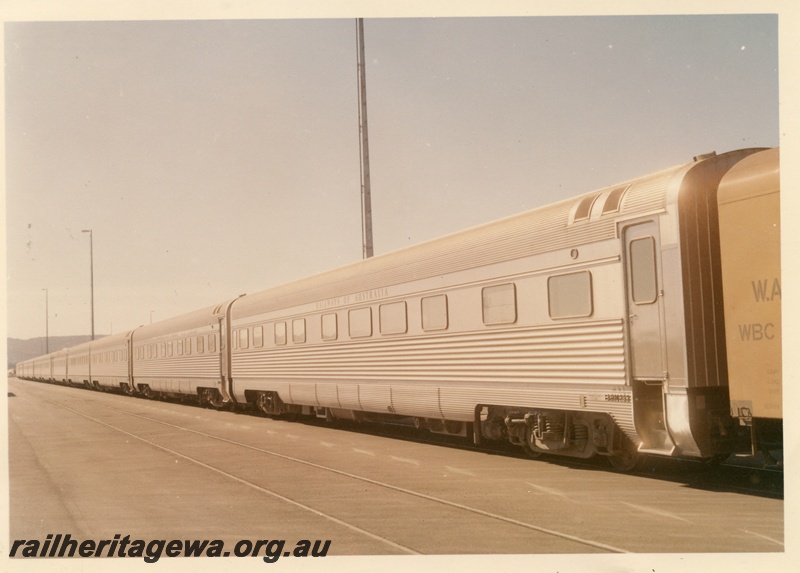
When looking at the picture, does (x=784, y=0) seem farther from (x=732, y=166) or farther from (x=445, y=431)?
(x=445, y=431)

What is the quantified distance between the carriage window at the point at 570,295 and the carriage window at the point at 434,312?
2760 mm

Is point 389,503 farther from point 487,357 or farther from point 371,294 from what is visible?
point 371,294

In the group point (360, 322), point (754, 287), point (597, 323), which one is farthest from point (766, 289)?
point (360, 322)

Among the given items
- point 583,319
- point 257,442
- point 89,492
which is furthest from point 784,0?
point 257,442

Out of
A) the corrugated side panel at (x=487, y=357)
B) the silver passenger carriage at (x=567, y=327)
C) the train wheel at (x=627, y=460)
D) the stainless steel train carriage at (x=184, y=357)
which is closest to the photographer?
the silver passenger carriage at (x=567, y=327)

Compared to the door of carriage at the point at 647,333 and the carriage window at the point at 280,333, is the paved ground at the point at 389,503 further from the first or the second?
the carriage window at the point at 280,333

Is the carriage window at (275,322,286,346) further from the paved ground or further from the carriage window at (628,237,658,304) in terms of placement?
the carriage window at (628,237,658,304)

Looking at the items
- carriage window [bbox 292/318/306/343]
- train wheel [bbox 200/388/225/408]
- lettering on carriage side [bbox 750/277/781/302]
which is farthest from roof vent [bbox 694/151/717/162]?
train wheel [bbox 200/388/225/408]

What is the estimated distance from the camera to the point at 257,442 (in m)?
16.1

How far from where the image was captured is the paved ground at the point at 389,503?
24.3ft

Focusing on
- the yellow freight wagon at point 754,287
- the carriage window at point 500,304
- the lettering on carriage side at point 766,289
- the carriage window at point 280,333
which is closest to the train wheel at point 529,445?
the carriage window at point 500,304

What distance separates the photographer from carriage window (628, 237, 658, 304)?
9.63 m

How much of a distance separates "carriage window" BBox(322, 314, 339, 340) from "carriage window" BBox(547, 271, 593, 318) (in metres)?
7.11

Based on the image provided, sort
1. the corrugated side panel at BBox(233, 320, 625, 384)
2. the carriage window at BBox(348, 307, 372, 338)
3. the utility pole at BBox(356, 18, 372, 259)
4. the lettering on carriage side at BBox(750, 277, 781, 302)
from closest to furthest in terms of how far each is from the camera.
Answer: the lettering on carriage side at BBox(750, 277, 781, 302)
the corrugated side panel at BBox(233, 320, 625, 384)
the carriage window at BBox(348, 307, 372, 338)
the utility pole at BBox(356, 18, 372, 259)
